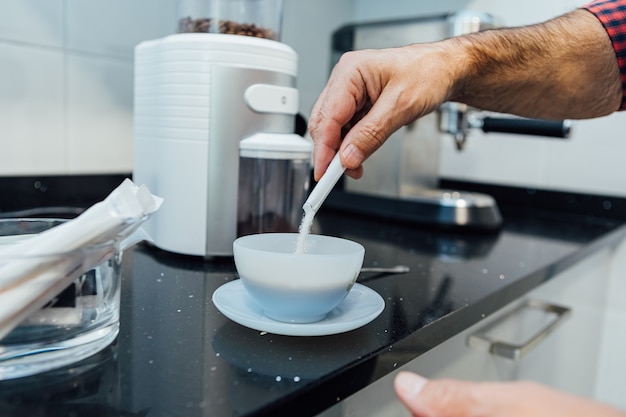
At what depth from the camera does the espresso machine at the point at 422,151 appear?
0.95 metres

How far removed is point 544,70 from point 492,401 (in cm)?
56

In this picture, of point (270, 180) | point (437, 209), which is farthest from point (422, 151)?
point (270, 180)

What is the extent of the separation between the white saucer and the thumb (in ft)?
0.35

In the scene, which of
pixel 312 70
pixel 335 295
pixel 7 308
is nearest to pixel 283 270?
pixel 335 295

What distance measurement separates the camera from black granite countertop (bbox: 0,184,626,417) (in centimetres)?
33

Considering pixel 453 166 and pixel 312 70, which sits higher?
pixel 312 70

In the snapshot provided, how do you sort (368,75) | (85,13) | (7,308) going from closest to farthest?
1. (7,308)
2. (368,75)
3. (85,13)

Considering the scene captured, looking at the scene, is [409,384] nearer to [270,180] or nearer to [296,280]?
[296,280]

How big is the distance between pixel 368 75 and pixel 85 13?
1.81 feet

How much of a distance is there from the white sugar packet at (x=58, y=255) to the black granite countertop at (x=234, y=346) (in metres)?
0.05

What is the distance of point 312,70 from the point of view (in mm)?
1361

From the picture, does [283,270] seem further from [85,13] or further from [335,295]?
[85,13]

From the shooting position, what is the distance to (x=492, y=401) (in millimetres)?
279

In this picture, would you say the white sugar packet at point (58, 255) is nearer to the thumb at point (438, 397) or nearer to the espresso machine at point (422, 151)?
the thumb at point (438, 397)
